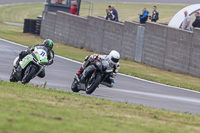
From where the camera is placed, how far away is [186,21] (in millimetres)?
23234

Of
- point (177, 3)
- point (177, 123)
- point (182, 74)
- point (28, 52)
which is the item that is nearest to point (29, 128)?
point (177, 123)

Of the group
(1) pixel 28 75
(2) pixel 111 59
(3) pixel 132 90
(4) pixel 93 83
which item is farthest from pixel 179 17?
(1) pixel 28 75

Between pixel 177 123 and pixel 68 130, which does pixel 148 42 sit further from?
pixel 68 130

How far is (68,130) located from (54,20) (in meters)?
26.4

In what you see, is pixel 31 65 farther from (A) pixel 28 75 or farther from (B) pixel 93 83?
(B) pixel 93 83

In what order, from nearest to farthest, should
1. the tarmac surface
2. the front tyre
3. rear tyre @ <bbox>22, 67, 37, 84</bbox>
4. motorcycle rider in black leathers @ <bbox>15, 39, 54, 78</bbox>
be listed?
1. the front tyre
2. rear tyre @ <bbox>22, 67, 37, 84</bbox>
3. the tarmac surface
4. motorcycle rider in black leathers @ <bbox>15, 39, 54, 78</bbox>

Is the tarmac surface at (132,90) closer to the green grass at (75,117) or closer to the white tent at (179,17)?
the green grass at (75,117)

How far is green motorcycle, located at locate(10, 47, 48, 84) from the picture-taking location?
12961mm

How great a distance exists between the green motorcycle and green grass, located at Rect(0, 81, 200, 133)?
218 centimetres

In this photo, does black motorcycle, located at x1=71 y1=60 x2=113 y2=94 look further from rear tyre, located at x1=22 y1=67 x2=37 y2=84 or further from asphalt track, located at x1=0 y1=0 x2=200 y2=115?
rear tyre, located at x1=22 y1=67 x2=37 y2=84

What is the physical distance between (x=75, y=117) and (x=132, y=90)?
26.4ft

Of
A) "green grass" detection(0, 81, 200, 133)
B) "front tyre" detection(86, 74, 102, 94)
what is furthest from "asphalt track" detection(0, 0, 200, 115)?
"green grass" detection(0, 81, 200, 133)

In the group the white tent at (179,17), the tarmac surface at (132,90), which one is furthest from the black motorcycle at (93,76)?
the white tent at (179,17)

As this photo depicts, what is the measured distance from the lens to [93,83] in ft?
42.3
